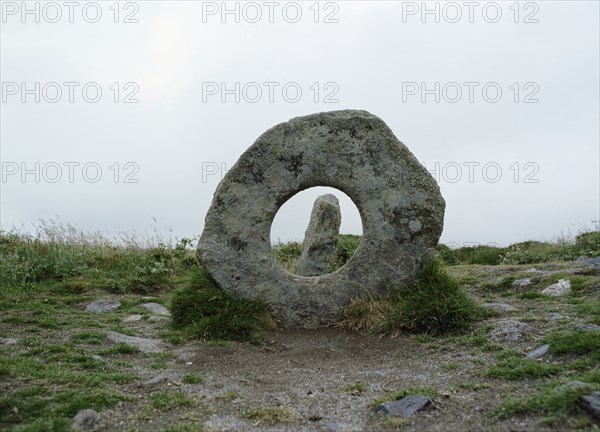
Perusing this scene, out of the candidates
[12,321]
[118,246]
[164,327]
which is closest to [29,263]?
[118,246]

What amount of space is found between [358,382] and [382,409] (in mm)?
1046

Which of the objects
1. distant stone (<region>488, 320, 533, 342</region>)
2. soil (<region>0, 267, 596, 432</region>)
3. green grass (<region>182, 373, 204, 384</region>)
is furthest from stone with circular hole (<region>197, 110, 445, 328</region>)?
green grass (<region>182, 373, 204, 384</region>)

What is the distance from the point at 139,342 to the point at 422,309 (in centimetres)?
359

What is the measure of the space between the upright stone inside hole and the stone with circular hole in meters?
2.95

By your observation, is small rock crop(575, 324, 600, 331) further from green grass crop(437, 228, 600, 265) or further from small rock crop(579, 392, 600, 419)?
green grass crop(437, 228, 600, 265)

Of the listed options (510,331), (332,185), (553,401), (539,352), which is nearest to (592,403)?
(553,401)

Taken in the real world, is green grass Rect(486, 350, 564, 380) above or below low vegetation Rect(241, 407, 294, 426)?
above

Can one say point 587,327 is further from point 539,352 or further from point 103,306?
point 103,306

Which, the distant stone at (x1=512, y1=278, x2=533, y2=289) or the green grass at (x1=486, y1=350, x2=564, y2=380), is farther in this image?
the distant stone at (x1=512, y1=278, x2=533, y2=289)

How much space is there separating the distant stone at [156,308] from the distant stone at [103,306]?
0.48 metres

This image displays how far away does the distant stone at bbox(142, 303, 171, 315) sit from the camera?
9531mm

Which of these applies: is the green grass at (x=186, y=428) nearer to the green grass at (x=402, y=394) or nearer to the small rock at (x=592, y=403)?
the green grass at (x=402, y=394)

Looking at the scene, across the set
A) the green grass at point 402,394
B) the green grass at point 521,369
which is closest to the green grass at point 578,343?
the green grass at point 521,369

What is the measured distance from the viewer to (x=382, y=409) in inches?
177
